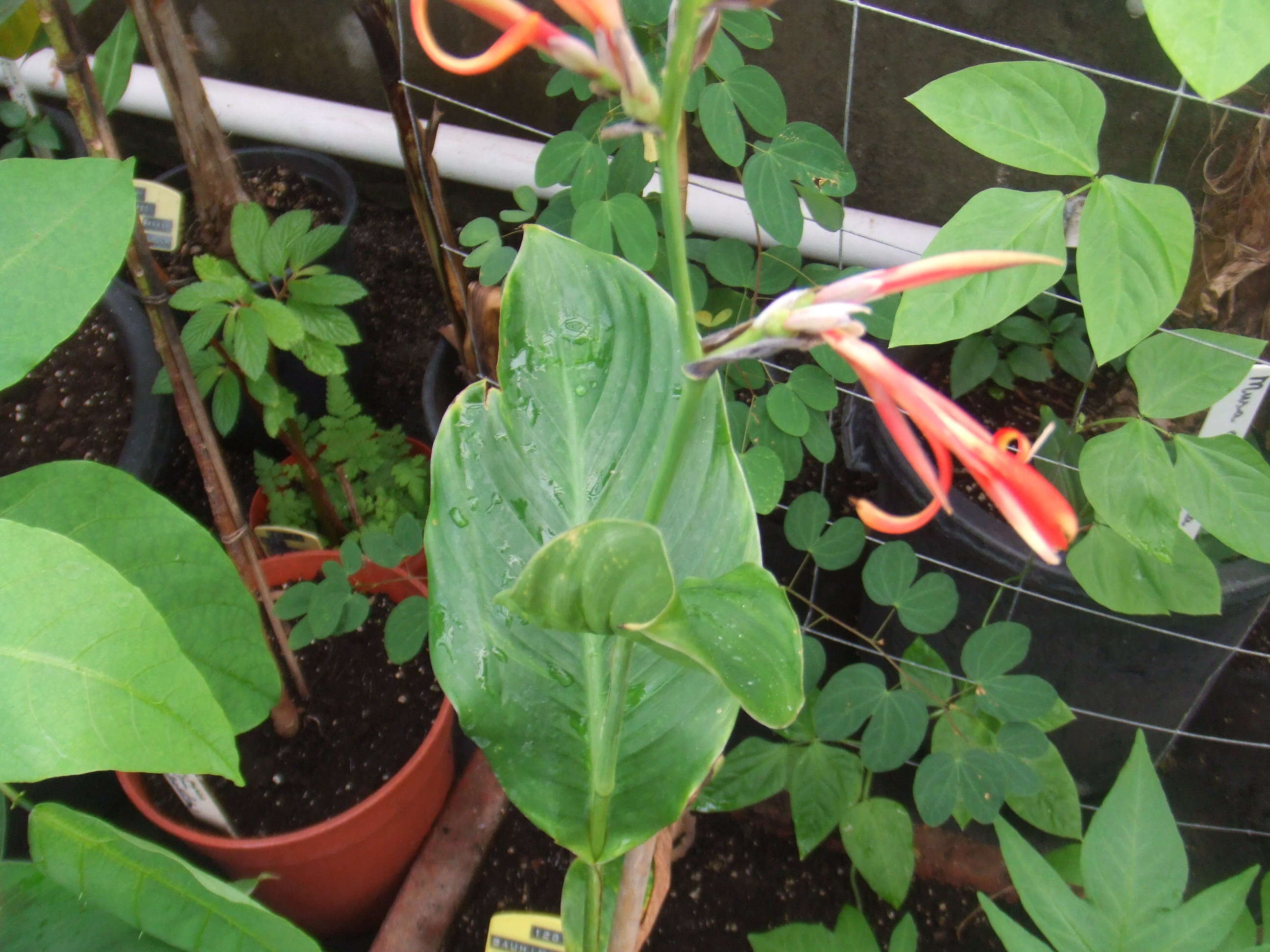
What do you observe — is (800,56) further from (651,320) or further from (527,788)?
(527,788)

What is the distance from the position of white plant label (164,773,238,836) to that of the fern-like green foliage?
367mm

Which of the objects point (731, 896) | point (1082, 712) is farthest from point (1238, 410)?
point (731, 896)

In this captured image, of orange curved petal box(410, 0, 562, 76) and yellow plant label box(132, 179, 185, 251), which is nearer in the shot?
orange curved petal box(410, 0, 562, 76)

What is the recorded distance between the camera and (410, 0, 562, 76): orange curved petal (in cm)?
33

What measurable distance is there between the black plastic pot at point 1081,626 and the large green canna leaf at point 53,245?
0.79 m

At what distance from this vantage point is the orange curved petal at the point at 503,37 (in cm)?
33

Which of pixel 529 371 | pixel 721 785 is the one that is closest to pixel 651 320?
A: pixel 529 371

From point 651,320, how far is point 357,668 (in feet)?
2.15

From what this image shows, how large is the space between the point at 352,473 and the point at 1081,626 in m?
0.88

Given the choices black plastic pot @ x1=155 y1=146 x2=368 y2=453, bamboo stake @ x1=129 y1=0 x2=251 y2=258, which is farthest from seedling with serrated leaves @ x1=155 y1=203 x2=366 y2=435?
black plastic pot @ x1=155 y1=146 x2=368 y2=453

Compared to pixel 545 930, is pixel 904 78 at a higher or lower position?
higher

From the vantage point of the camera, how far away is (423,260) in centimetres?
180

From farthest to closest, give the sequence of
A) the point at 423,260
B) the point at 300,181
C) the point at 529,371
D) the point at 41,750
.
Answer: the point at 423,260, the point at 300,181, the point at 529,371, the point at 41,750

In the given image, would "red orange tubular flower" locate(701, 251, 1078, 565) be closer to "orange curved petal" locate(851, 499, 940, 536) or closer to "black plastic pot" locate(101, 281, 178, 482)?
"orange curved petal" locate(851, 499, 940, 536)
